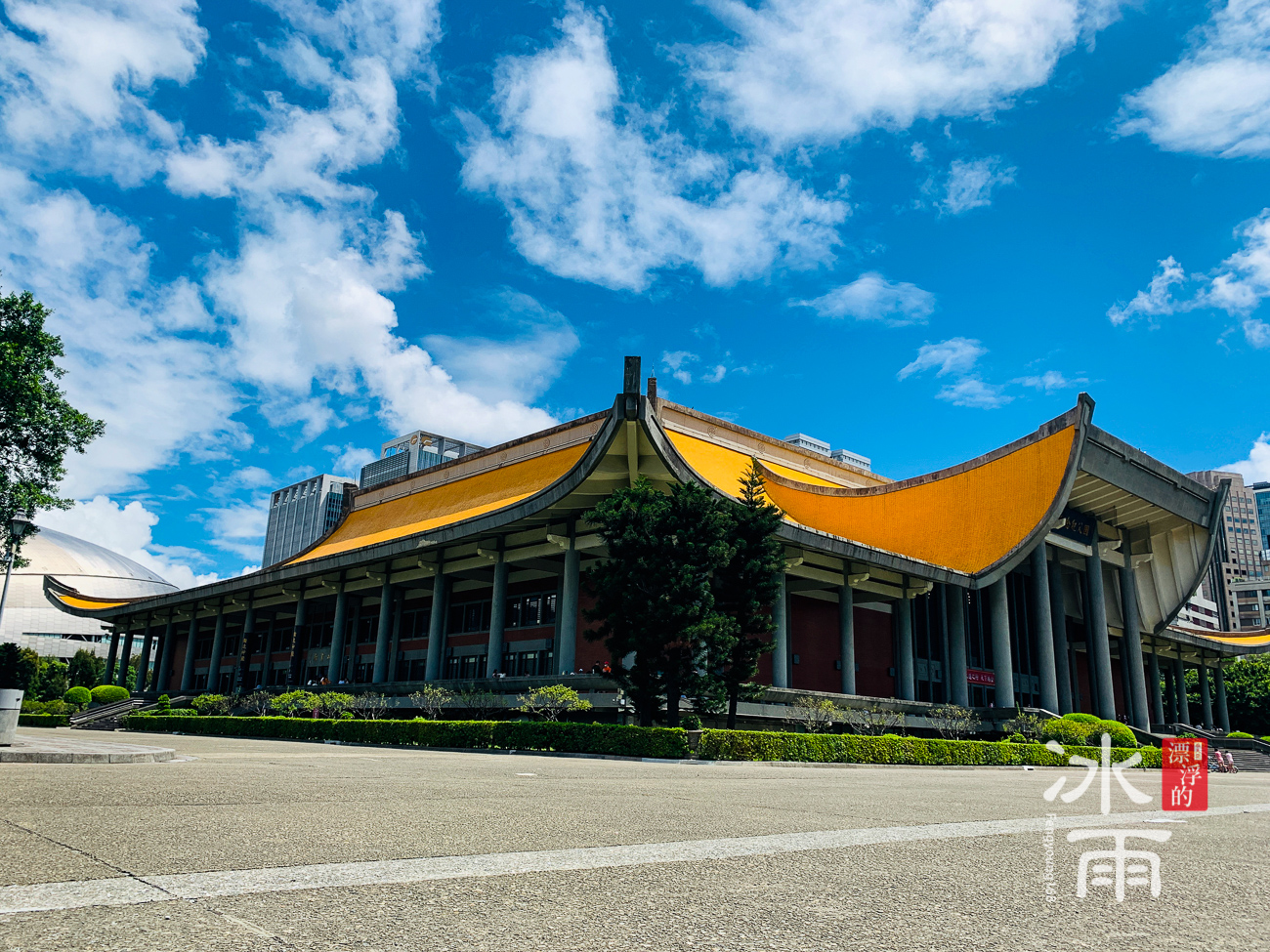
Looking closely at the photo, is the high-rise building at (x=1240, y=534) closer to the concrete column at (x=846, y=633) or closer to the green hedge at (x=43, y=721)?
the concrete column at (x=846, y=633)

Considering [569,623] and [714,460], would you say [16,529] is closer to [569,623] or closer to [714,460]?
[569,623]

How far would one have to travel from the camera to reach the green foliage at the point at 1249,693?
221ft

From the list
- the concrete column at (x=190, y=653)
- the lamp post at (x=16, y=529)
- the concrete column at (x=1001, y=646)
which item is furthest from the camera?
the concrete column at (x=190, y=653)

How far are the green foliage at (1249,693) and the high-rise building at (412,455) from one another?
124286 mm

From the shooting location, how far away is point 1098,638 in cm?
4278

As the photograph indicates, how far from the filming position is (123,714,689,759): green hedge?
19125 millimetres

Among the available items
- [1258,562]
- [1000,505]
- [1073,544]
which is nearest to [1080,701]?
[1073,544]

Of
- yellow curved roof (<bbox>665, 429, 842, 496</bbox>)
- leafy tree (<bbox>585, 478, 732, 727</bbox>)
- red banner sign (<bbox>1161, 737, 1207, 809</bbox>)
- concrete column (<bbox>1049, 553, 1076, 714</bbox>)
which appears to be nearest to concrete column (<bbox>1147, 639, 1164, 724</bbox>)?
concrete column (<bbox>1049, 553, 1076, 714</bbox>)

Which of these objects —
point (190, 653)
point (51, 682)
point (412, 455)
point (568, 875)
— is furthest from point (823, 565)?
point (412, 455)

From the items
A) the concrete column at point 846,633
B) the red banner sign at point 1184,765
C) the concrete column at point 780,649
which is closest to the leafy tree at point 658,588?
the concrete column at point 780,649

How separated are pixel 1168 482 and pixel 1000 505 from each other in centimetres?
1057

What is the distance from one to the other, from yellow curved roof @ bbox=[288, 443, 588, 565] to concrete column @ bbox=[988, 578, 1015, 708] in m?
18.8

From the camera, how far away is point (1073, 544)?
42.9 m

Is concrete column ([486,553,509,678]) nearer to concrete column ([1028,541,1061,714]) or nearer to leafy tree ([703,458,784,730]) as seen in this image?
leafy tree ([703,458,784,730])
